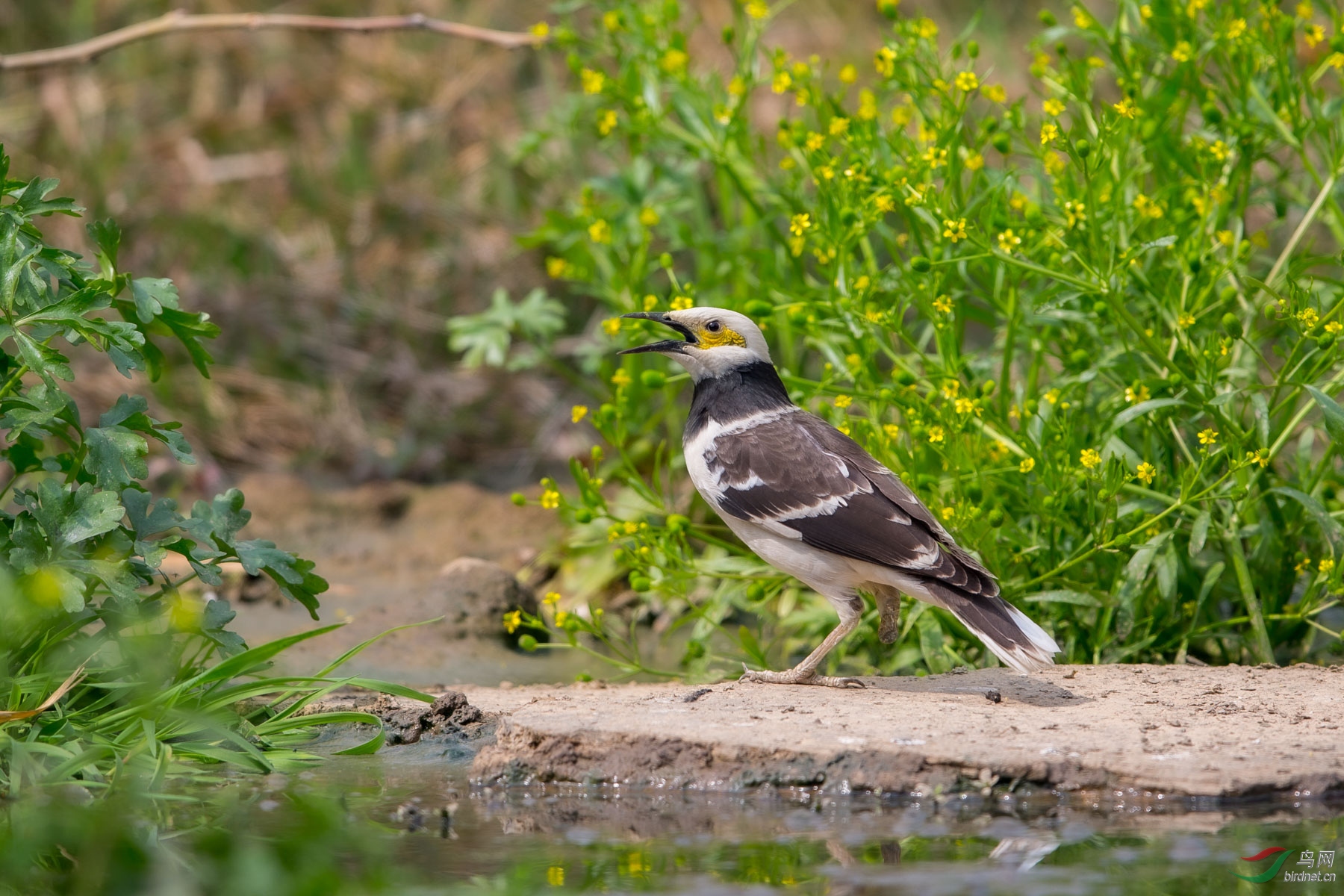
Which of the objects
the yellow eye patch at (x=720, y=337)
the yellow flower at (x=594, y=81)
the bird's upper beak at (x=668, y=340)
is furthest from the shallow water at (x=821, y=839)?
the yellow flower at (x=594, y=81)

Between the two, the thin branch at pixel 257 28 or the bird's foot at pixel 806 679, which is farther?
the thin branch at pixel 257 28

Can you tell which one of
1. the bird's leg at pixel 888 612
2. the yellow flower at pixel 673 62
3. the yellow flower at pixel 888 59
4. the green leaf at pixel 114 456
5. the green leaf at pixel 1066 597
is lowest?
the bird's leg at pixel 888 612

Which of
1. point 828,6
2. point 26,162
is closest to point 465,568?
point 26,162

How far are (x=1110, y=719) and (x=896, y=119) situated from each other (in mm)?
2728

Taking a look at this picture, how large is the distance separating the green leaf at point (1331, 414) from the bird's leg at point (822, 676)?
170cm

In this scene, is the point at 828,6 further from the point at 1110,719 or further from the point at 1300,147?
the point at 1110,719

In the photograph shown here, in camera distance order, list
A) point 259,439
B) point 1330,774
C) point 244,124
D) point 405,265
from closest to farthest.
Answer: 1. point 1330,774
2. point 259,439
3. point 405,265
4. point 244,124

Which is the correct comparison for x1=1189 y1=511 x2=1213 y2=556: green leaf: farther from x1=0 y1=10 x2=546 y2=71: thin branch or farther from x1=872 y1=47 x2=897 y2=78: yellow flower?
x1=0 y1=10 x2=546 y2=71: thin branch

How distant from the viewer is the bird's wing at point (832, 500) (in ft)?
15.7

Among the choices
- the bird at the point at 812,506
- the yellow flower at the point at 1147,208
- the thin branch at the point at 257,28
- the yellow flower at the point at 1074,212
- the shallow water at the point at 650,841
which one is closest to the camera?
the shallow water at the point at 650,841

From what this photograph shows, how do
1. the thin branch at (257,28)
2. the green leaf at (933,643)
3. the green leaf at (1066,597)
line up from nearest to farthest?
the green leaf at (1066,597) → the green leaf at (933,643) → the thin branch at (257,28)

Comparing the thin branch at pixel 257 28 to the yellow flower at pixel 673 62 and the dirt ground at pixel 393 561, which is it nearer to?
the yellow flower at pixel 673 62

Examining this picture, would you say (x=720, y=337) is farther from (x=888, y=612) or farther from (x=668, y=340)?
(x=888, y=612)

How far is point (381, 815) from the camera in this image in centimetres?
388
